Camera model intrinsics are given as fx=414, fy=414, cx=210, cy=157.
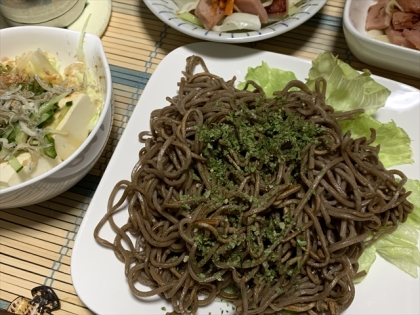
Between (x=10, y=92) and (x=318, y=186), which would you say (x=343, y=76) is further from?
(x=10, y=92)

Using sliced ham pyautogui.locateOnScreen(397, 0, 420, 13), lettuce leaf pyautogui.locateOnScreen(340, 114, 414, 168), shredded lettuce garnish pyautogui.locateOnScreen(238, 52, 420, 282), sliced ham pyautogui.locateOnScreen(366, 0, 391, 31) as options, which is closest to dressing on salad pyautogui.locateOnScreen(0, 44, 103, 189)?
shredded lettuce garnish pyautogui.locateOnScreen(238, 52, 420, 282)

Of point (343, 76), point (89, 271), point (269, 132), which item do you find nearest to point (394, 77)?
point (343, 76)

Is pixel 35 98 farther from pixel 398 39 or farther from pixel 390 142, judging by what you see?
pixel 398 39

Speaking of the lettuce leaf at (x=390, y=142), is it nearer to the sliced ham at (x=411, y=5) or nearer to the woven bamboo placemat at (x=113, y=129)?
the woven bamboo placemat at (x=113, y=129)

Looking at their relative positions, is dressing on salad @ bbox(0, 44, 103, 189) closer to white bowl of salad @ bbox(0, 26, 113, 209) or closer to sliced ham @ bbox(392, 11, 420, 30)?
white bowl of salad @ bbox(0, 26, 113, 209)

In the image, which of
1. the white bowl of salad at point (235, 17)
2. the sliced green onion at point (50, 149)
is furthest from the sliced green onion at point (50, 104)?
the white bowl of salad at point (235, 17)

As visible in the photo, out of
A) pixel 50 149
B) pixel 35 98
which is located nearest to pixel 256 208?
pixel 50 149
